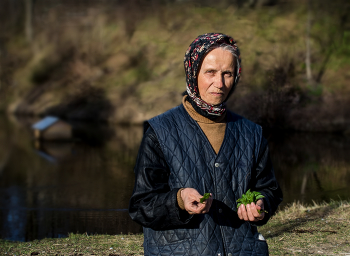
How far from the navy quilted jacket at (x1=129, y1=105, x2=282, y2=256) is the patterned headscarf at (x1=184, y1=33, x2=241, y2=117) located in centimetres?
10

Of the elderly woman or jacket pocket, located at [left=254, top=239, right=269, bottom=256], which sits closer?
the elderly woman

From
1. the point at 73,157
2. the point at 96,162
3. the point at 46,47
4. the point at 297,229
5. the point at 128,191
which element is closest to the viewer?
the point at 297,229

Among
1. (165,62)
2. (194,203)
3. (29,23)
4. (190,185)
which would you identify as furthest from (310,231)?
(29,23)

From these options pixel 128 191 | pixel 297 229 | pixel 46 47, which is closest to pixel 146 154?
pixel 297 229

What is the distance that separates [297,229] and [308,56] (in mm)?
21849

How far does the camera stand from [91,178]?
15.0m

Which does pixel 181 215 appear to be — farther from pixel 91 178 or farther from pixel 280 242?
pixel 91 178

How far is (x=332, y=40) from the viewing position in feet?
97.9

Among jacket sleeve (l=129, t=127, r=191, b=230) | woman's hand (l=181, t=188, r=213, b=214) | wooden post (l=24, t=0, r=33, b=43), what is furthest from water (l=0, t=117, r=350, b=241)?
wooden post (l=24, t=0, r=33, b=43)

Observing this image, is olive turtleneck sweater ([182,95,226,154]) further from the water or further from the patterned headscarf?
the water

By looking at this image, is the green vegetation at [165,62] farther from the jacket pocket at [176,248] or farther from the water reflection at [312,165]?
the jacket pocket at [176,248]

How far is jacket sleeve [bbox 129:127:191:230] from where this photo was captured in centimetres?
262

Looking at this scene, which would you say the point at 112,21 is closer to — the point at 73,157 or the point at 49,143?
the point at 49,143

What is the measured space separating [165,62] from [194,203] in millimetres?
31455
